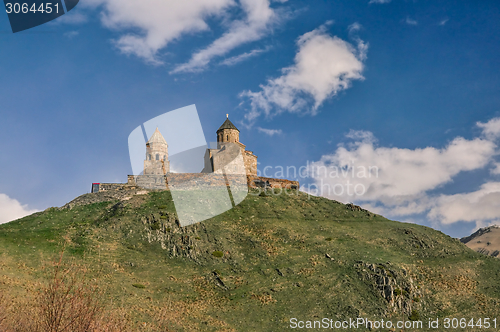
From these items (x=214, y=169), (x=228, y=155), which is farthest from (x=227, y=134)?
(x=214, y=169)

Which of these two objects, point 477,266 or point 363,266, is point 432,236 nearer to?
point 477,266

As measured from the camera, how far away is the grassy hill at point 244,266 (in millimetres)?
39344

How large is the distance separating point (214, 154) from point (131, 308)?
51465mm

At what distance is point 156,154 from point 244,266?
4556 centimetres

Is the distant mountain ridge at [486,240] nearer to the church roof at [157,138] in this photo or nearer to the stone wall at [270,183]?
the stone wall at [270,183]

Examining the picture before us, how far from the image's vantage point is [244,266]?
5022cm

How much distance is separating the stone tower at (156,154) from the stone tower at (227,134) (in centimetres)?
1351

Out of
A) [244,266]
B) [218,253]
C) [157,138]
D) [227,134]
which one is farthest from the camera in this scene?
[157,138]

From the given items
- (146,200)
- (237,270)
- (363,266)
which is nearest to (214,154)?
(146,200)

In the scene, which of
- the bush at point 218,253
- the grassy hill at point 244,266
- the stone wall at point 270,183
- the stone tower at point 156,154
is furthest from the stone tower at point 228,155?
the bush at point 218,253

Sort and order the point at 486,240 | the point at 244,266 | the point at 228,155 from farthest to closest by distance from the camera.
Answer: the point at 486,240, the point at 228,155, the point at 244,266

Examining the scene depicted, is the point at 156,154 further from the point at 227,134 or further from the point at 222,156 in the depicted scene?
the point at 227,134

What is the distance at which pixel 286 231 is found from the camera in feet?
193

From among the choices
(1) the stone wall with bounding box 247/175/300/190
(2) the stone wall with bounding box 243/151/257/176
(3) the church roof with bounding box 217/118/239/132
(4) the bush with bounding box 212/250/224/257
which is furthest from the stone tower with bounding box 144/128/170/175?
(4) the bush with bounding box 212/250/224/257
